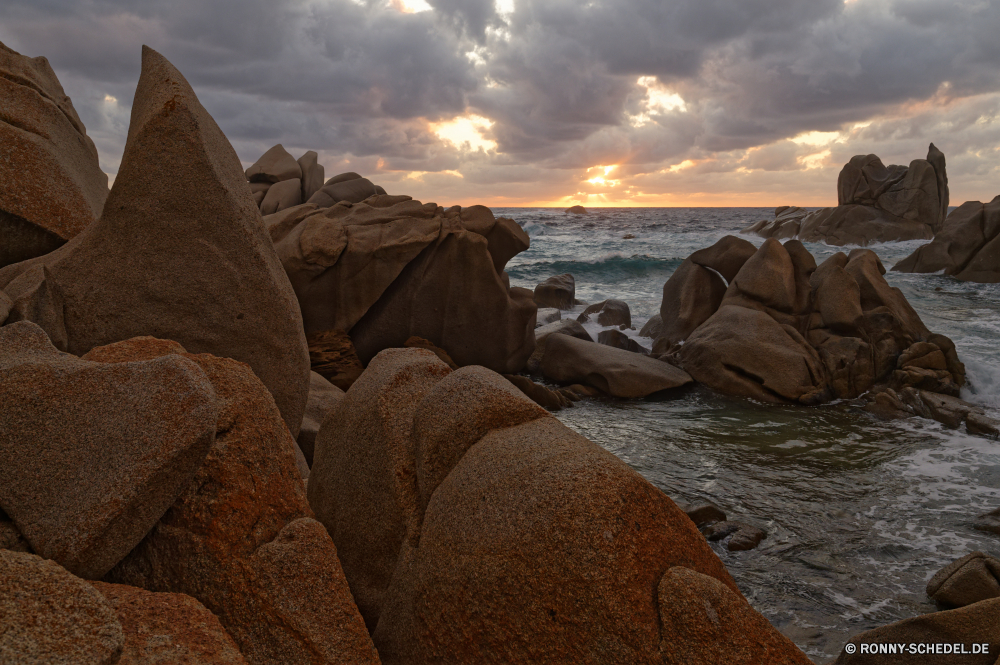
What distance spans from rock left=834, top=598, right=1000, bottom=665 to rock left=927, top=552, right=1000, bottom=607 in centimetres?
151

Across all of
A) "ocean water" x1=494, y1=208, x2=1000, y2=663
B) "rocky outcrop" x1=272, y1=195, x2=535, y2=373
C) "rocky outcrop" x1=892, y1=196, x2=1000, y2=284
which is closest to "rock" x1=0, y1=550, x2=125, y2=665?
"ocean water" x1=494, y1=208, x2=1000, y2=663

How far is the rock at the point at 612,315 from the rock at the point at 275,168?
28.4ft

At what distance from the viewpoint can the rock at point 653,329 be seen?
16159 mm

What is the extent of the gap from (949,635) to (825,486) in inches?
169

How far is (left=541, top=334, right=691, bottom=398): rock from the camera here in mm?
11898

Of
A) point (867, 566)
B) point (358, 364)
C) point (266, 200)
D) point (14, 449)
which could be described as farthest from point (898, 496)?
point (266, 200)

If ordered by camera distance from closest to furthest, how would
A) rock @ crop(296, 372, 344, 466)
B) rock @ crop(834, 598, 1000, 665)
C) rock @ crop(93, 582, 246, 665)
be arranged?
rock @ crop(93, 582, 246, 665), rock @ crop(834, 598, 1000, 665), rock @ crop(296, 372, 344, 466)

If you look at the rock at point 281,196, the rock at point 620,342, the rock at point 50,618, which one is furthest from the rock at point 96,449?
the rock at point 281,196

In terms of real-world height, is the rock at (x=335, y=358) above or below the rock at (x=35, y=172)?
below

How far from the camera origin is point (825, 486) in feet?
25.8

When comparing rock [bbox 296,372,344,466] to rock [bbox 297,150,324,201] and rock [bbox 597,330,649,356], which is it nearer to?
rock [bbox 597,330,649,356]

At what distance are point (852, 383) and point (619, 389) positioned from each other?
409cm

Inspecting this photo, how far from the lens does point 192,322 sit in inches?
180

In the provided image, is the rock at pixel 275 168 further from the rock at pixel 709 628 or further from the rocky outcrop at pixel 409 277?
the rock at pixel 709 628
